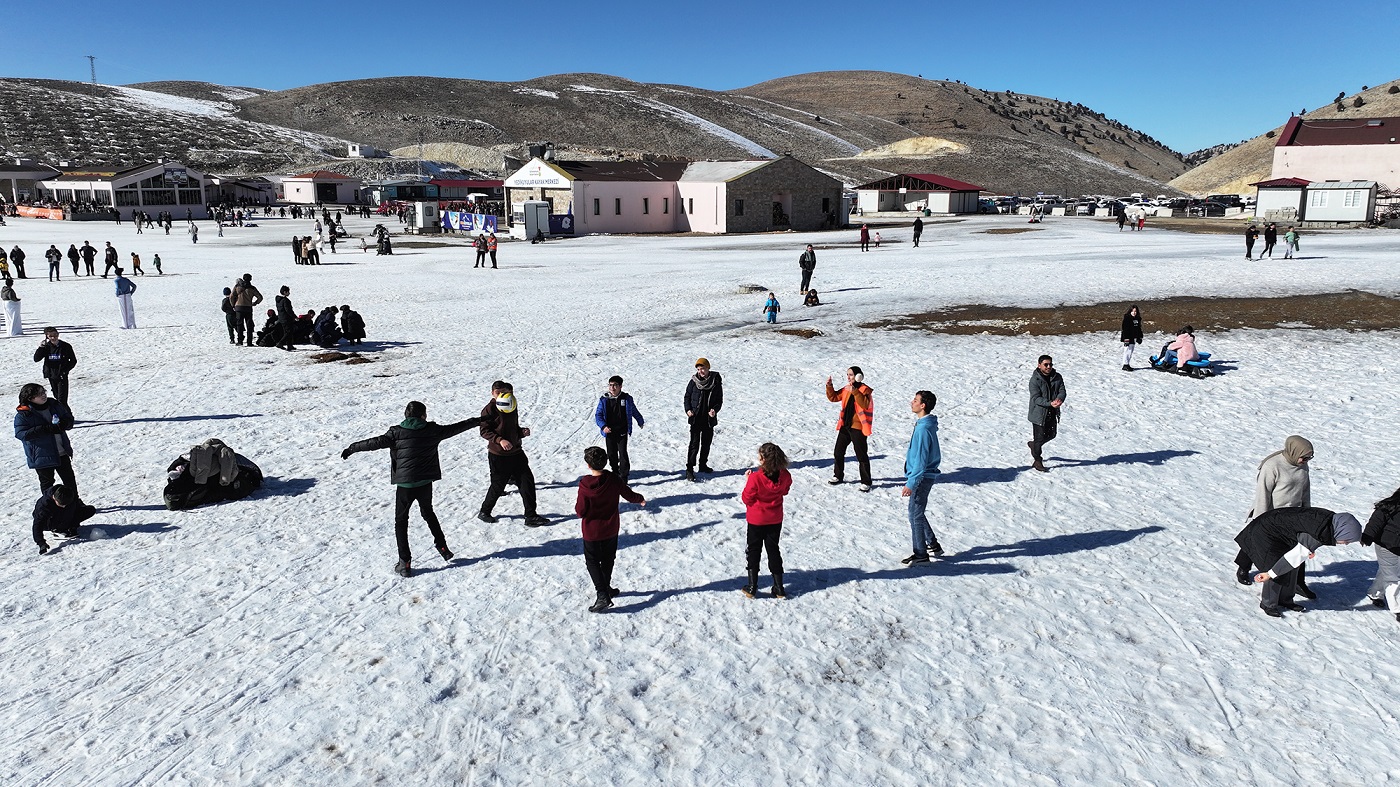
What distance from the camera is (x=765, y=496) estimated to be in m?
6.88

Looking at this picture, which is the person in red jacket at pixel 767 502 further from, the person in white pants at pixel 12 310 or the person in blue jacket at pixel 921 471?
the person in white pants at pixel 12 310

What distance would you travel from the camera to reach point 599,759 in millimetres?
5273

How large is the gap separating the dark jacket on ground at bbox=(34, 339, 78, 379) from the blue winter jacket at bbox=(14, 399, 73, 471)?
3.53 m

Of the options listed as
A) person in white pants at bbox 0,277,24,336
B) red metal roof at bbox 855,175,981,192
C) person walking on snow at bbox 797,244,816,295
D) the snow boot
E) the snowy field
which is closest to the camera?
the snowy field

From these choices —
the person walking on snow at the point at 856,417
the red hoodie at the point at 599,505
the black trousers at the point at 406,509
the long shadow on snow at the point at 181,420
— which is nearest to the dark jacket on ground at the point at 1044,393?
the person walking on snow at the point at 856,417

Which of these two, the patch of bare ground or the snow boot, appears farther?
the patch of bare ground

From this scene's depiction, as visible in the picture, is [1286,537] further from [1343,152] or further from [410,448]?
[1343,152]

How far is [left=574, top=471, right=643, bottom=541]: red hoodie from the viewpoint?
261 inches

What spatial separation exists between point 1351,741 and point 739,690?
388cm

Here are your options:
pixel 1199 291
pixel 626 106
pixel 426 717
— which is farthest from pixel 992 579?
pixel 626 106

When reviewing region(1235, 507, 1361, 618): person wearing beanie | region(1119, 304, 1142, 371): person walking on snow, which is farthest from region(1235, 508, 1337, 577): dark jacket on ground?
region(1119, 304, 1142, 371): person walking on snow

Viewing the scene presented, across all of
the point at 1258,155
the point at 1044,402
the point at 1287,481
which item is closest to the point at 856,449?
the point at 1044,402

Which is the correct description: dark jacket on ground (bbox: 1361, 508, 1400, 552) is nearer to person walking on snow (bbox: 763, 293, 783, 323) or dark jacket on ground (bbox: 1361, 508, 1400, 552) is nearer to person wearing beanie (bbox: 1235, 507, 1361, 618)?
person wearing beanie (bbox: 1235, 507, 1361, 618)

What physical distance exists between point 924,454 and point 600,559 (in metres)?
3.09
